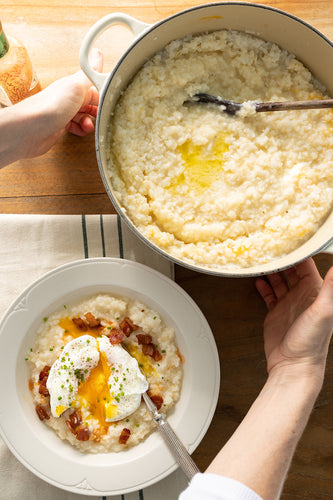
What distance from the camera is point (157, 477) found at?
5.19ft

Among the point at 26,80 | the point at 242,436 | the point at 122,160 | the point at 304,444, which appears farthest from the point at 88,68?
the point at 304,444

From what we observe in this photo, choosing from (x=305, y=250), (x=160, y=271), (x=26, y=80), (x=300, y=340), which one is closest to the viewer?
(x=305, y=250)

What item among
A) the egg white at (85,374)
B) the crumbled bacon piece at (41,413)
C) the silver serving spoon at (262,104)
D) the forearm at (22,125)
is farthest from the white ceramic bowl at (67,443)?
the silver serving spoon at (262,104)

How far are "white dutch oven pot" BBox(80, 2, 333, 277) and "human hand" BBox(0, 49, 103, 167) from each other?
0.17 meters

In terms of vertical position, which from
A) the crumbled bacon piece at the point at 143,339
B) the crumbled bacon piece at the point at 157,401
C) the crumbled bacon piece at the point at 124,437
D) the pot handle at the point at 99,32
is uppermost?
the pot handle at the point at 99,32

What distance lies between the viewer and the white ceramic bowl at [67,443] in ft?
5.20

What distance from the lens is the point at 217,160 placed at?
4.91 feet

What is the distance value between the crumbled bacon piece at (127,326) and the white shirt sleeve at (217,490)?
0.57 m

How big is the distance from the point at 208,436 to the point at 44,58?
1633 mm

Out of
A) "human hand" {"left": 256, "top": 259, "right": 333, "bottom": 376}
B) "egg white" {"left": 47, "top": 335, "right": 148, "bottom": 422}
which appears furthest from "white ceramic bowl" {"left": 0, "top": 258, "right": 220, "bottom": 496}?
"human hand" {"left": 256, "top": 259, "right": 333, "bottom": 376}

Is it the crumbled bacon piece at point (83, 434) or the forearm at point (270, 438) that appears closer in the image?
the forearm at point (270, 438)

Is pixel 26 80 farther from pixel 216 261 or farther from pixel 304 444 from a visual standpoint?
pixel 304 444

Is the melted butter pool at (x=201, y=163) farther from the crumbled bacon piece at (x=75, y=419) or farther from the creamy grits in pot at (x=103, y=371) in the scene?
Result: the crumbled bacon piece at (x=75, y=419)

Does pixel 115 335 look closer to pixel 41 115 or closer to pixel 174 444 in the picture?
pixel 174 444
